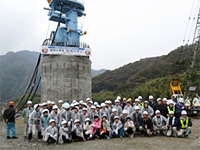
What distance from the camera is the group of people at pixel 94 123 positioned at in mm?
7574

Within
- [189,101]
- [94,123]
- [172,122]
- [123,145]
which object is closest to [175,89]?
[189,101]

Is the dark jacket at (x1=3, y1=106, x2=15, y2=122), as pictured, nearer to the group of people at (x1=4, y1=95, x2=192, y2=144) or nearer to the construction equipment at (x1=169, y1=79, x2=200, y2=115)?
the group of people at (x1=4, y1=95, x2=192, y2=144)

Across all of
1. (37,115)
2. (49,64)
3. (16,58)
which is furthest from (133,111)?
(16,58)

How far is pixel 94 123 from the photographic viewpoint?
806 cm

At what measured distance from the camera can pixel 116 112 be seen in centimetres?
873

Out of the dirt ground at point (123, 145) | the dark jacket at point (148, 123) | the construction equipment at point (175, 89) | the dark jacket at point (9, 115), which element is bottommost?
the dirt ground at point (123, 145)

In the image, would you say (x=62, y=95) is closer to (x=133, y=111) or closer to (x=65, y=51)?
(x=65, y=51)

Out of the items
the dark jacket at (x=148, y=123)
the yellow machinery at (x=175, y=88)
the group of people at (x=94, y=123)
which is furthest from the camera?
the yellow machinery at (x=175, y=88)

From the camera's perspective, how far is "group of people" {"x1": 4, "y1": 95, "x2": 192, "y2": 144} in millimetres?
7574

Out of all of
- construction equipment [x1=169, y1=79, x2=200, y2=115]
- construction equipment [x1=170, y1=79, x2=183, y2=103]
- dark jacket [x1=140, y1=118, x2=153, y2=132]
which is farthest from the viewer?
construction equipment [x1=170, y1=79, x2=183, y2=103]

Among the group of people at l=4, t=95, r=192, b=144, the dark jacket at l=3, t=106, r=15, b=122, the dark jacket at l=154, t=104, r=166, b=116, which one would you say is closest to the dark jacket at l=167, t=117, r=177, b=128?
the group of people at l=4, t=95, r=192, b=144

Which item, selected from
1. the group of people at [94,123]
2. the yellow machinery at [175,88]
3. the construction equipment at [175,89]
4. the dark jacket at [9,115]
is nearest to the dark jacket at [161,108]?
the group of people at [94,123]

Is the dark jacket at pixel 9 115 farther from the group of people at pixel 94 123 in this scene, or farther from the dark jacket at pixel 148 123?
the dark jacket at pixel 148 123

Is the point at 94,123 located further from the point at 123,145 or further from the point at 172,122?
the point at 172,122
